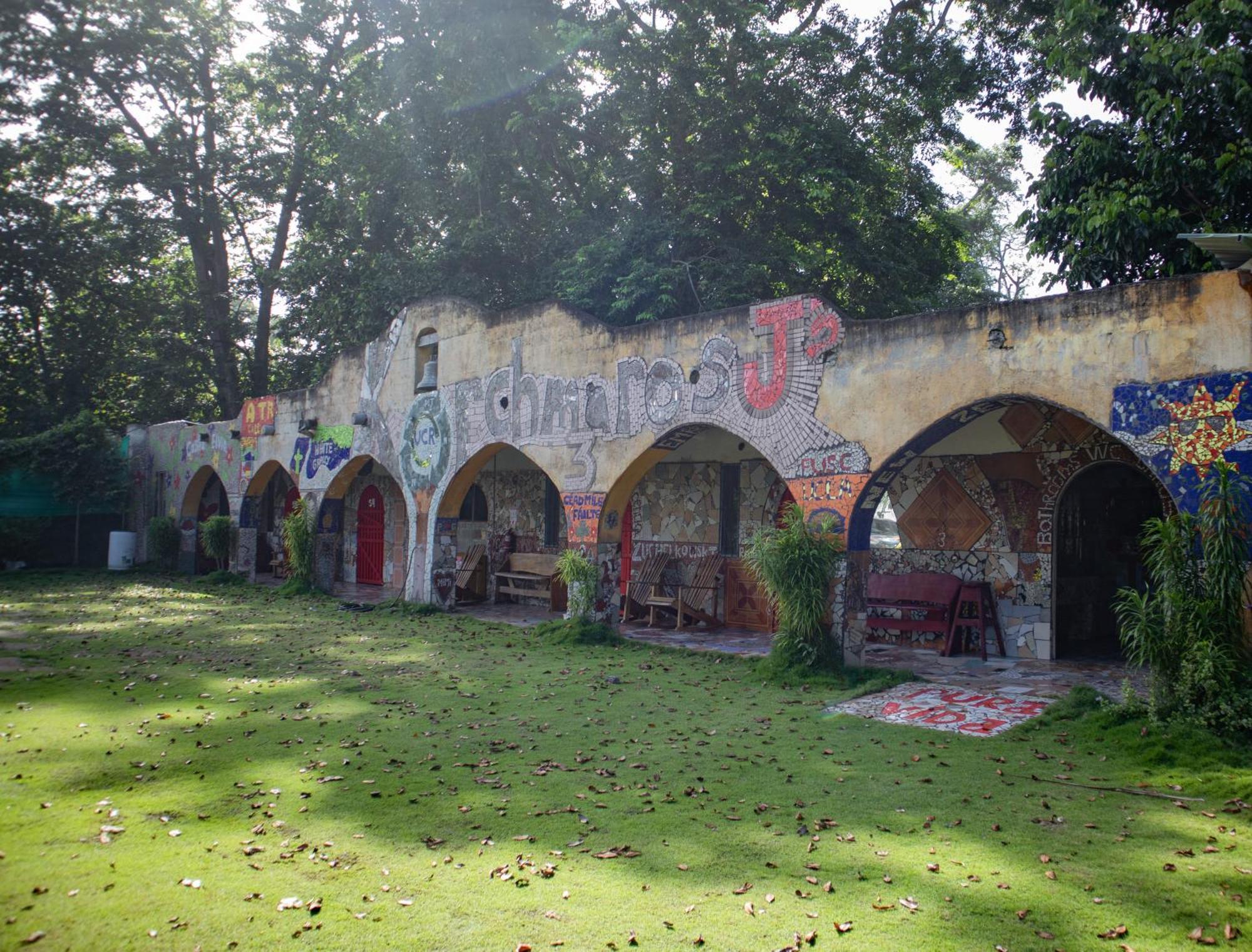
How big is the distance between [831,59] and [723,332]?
27.0ft

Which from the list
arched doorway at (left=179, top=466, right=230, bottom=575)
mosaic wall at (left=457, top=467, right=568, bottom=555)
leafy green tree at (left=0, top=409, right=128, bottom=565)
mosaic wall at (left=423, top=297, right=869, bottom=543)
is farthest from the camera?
arched doorway at (left=179, top=466, right=230, bottom=575)

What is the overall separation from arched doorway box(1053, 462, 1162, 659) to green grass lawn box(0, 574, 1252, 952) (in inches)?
176

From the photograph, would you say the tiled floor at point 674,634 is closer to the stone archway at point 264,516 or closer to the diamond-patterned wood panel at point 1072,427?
the diamond-patterned wood panel at point 1072,427

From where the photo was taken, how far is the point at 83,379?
82.3ft

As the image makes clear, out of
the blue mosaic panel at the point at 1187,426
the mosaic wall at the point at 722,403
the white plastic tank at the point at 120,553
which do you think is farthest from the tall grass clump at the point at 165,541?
the blue mosaic panel at the point at 1187,426

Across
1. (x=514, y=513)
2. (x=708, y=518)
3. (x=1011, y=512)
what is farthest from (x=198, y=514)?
(x=1011, y=512)

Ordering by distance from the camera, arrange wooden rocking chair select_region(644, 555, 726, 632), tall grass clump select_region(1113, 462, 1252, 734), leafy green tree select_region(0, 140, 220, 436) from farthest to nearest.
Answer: leafy green tree select_region(0, 140, 220, 436) → wooden rocking chair select_region(644, 555, 726, 632) → tall grass clump select_region(1113, 462, 1252, 734)

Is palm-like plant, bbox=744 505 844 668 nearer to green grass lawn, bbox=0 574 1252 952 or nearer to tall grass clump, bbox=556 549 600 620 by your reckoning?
green grass lawn, bbox=0 574 1252 952

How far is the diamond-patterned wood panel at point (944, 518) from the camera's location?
11.0 m

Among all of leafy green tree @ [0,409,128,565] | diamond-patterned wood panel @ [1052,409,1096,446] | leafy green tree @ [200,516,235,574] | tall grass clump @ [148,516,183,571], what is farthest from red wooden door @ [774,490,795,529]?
leafy green tree @ [0,409,128,565]

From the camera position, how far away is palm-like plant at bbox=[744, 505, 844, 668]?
29.9ft

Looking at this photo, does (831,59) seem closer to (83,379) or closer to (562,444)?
(562,444)

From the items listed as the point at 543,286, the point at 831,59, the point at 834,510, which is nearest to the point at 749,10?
the point at 831,59

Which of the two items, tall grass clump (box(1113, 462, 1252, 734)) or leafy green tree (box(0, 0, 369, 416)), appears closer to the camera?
tall grass clump (box(1113, 462, 1252, 734))
